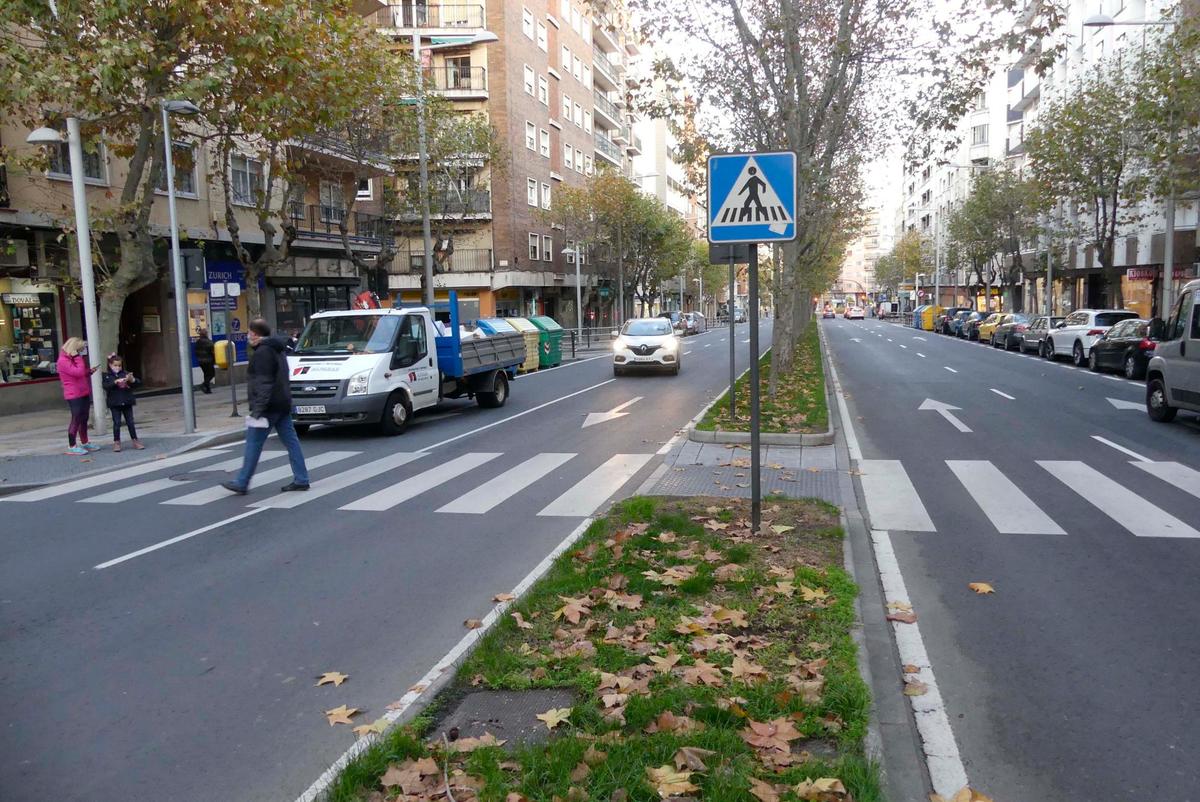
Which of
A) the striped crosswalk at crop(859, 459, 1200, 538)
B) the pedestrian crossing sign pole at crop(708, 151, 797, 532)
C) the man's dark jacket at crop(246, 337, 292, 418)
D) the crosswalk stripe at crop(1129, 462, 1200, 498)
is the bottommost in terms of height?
the crosswalk stripe at crop(1129, 462, 1200, 498)

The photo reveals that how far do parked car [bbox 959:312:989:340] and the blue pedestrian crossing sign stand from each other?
42.0 meters

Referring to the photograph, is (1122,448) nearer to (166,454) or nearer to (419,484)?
(419,484)

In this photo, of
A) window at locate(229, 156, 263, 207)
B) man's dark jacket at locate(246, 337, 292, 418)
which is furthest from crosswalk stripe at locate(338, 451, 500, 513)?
window at locate(229, 156, 263, 207)

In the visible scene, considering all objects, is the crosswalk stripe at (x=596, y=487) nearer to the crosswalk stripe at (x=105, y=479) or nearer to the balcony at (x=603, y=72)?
the crosswalk stripe at (x=105, y=479)

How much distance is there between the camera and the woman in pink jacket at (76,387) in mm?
12570

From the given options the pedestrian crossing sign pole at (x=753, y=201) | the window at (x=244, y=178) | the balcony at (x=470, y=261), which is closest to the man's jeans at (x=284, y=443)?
the pedestrian crossing sign pole at (x=753, y=201)

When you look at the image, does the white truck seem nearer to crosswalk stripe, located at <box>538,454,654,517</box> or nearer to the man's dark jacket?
the man's dark jacket

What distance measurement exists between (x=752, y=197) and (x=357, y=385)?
8.19 metres

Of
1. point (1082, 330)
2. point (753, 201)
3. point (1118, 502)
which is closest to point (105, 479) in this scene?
point (753, 201)

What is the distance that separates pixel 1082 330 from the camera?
26.5 metres

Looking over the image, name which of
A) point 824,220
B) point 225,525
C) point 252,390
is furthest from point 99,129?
point 824,220

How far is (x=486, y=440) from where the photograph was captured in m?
13.3

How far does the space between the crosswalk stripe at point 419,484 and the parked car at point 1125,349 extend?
16393 mm

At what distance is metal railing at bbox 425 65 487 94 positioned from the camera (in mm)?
42812
